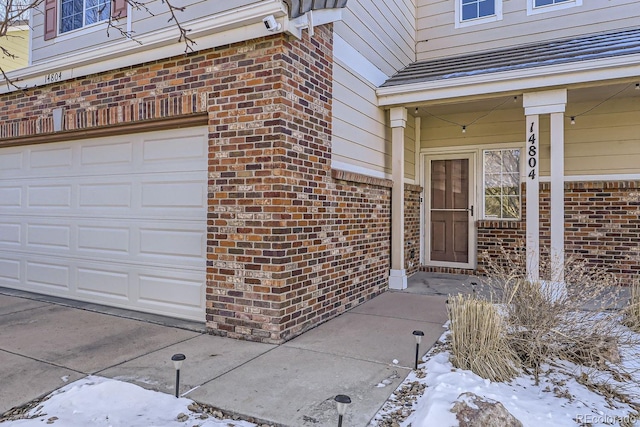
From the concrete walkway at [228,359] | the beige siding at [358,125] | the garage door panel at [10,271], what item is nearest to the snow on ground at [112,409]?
the concrete walkway at [228,359]

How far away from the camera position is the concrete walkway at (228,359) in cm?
279

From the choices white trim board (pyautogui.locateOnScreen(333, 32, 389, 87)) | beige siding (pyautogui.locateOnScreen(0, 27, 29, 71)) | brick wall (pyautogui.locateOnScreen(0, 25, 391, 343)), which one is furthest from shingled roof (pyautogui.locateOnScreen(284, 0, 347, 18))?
beige siding (pyautogui.locateOnScreen(0, 27, 29, 71))

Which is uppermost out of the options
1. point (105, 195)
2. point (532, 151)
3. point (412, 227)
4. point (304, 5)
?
point (304, 5)

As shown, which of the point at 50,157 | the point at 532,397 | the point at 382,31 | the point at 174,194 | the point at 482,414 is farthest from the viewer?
the point at 382,31

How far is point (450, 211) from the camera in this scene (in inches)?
307

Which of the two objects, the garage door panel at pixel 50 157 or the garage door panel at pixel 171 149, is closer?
the garage door panel at pixel 171 149

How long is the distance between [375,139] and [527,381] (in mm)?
3902

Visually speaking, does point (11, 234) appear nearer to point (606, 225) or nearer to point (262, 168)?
point (262, 168)

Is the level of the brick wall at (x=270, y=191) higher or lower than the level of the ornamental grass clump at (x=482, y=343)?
higher

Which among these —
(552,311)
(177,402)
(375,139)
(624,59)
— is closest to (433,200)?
(375,139)

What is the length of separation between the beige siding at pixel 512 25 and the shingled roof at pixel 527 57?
0.85 feet

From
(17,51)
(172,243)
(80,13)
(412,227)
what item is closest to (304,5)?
→ (172,243)

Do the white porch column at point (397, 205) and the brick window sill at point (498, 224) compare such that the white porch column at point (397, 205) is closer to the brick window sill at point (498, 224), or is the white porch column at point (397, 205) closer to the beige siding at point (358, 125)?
the beige siding at point (358, 125)
